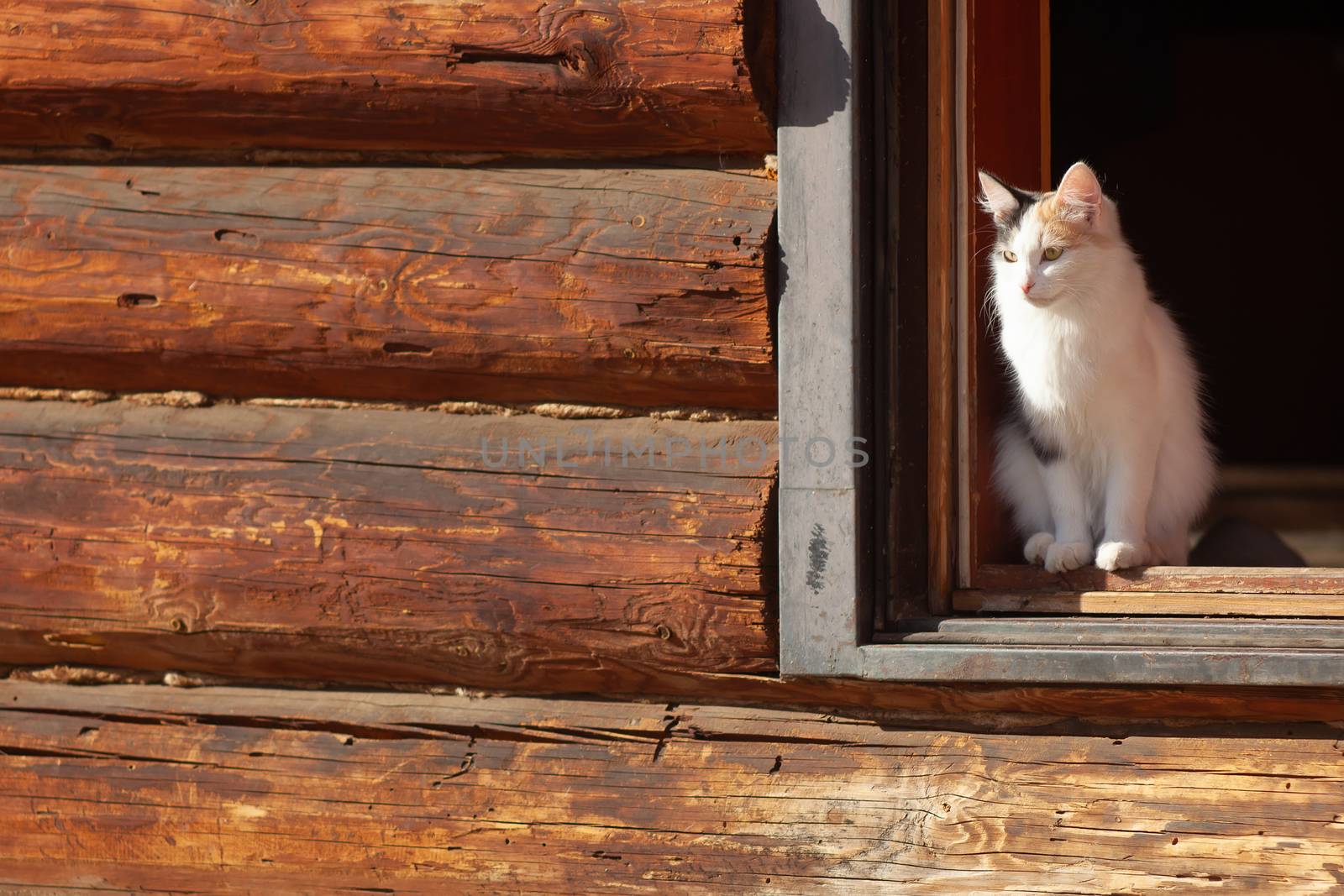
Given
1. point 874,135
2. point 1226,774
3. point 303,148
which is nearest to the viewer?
point 1226,774

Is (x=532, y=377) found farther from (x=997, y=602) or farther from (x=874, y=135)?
(x=997, y=602)

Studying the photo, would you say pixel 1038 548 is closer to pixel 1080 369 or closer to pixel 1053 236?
pixel 1080 369

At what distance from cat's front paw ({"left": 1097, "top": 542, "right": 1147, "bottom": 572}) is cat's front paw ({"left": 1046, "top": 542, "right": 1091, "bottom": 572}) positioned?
35 mm

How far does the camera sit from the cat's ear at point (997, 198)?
229 centimetres

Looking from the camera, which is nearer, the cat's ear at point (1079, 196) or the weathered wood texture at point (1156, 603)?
the weathered wood texture at point (1156, 603)

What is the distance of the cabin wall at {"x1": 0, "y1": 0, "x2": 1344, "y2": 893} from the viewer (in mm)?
1970

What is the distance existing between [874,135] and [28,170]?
1.50m

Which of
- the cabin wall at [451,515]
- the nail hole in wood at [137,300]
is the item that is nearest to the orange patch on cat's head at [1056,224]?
the cabin wall at [451,515]

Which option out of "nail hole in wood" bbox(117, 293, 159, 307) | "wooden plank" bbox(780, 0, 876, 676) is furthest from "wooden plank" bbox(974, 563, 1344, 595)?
"nail hole in wood" bbox(117, 293, 159, 307)

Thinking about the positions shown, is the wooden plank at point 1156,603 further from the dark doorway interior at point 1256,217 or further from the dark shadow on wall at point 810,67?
the dark doorway interior at point 1256,217

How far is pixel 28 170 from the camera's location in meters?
2.21

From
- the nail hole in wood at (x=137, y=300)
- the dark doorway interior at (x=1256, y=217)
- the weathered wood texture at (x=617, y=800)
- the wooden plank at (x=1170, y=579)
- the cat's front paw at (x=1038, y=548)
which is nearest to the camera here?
the weathered wood texture at (x=617, y=800)

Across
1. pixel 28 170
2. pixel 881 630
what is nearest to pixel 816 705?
pixel 881 630

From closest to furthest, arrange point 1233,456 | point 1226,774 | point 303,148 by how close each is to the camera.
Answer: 1. point 1226,774
2. point 303,148
3. point 1233,456
